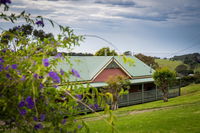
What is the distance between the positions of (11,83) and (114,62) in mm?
26795

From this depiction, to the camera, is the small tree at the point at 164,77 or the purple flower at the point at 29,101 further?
the small tree at the point at 164,77

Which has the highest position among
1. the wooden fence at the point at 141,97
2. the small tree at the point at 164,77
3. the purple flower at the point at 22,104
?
the purple flower at the point at 22,104

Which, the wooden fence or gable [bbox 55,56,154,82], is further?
the wooden fence

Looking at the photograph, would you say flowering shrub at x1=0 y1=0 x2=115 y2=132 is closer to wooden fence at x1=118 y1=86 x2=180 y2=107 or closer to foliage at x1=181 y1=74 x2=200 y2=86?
wooden fence at x1=118 y1=86 x2=180 y2=107

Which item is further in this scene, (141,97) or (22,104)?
(141,97)

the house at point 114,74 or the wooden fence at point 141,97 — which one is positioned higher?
the house at point 114,74

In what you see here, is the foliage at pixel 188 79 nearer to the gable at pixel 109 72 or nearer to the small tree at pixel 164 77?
the gable at pixel 109 72

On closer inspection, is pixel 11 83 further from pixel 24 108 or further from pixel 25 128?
pixel 25 128

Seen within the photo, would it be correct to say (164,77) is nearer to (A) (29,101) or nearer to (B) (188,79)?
(A) (29,101)

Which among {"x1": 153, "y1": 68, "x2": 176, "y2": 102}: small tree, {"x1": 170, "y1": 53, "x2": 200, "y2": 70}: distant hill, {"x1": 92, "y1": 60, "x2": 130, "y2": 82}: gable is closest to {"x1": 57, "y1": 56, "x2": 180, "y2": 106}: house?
{"x1": 92, "y1": 60, "x2": 130, "y2": 82}: gable

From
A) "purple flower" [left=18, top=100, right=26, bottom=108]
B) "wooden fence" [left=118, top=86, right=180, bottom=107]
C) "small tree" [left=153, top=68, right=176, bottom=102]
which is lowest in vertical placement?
"wooden fence" [left=118, top=86, right=180, bottom=107]

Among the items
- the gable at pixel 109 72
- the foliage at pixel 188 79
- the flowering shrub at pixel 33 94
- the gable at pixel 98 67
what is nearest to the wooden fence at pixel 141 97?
the gable at pixel 98 67

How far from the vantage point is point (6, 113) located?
205 centimetres

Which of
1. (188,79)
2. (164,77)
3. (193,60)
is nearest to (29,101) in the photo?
(164,77)
